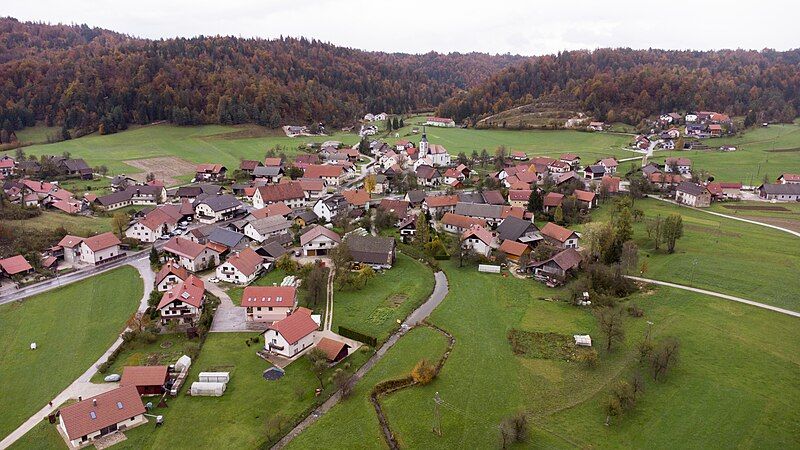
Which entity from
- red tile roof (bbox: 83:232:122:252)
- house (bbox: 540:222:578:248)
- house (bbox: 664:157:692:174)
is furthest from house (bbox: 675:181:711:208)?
red tile roof (bbox: 83:232:122:252)

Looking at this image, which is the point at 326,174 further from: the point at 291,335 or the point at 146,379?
the point at 146,379

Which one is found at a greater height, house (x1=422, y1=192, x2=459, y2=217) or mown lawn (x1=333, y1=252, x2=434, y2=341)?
house (x1=422, y1=192, x2=459, y2=217)

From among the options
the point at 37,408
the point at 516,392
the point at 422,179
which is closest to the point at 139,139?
the point at 422,179

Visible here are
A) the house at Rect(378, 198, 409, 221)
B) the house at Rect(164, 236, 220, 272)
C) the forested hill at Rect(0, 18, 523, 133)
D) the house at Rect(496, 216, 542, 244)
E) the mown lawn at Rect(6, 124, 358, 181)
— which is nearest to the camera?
the house at Rect(164, 236, 220, 272)

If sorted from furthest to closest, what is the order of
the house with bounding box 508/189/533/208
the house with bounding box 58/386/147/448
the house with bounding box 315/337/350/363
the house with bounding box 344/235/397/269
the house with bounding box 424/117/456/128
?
the house with bounding box 424/117/456/128 → the house with bounding box 508/189/533/208 → the house with bounding box 344/235/397/269 → the house with bounding box 315/337/350/363 → the house with bounding box 58/386/147/448

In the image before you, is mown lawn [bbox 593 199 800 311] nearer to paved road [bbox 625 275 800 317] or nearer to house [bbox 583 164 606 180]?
paved road [bbox 625 275 800 317]

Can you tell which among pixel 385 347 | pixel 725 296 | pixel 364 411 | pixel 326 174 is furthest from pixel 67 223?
pixel 725 296
